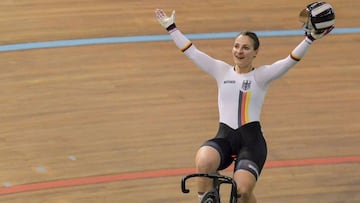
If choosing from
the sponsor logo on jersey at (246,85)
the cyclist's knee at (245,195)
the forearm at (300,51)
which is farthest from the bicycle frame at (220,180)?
the forearm at (300,51)

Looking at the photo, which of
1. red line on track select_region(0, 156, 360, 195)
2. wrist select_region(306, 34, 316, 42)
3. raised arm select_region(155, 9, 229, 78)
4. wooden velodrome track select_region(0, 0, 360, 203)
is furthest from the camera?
wooden velodrome track select_region(0, 0, 360, 203)

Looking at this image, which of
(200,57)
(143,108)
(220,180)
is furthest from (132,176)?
(220,180)

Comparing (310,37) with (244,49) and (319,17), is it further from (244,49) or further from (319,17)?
(244,49)

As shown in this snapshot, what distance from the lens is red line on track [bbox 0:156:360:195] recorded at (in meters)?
6.56

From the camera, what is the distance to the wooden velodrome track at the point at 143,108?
6688mm

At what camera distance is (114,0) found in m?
11.0

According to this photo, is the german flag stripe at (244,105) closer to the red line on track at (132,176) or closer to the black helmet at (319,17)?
the black helmet at (319,17)

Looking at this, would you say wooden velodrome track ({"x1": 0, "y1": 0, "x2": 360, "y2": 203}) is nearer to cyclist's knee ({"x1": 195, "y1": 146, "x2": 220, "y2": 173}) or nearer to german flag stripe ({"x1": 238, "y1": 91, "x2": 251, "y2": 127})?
german flag stripe ({"x1": 238, "y1": 91, "x2": 251, "y2": 127})

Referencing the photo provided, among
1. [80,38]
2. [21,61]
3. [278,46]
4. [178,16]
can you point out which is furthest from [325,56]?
[21,61]

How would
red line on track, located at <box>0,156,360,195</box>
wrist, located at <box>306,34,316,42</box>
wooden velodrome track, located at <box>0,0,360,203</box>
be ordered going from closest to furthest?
wrist, located at <box>306,34,316,42</box> < red line on track, located at <box>0,156,360,195</box> < wooden velodrome track, located at <box>0,0,360,203</box>

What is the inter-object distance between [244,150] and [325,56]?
4.11 metres

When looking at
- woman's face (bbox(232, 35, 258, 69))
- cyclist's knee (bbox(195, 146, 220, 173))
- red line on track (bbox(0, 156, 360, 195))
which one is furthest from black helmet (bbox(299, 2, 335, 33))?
red line on track (bbox(0, 156, 360, 195))

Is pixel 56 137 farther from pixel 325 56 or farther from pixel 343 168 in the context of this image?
pixel 325 56

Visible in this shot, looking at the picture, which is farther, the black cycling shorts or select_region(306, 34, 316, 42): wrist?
select_region(306, 34, 316, 42): wrist
